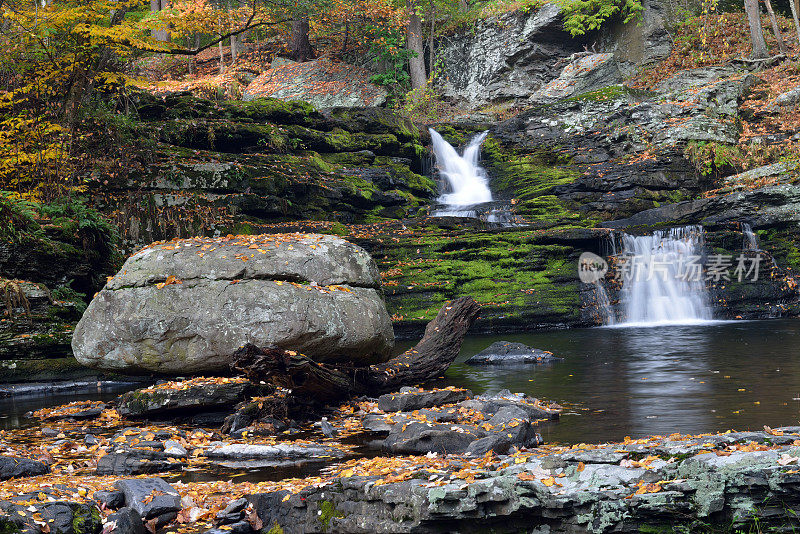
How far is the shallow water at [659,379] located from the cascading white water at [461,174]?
7.97 m

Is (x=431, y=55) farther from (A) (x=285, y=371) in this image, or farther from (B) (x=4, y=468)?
(B) (x=4, y=468)

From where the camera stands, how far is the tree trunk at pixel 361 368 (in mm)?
6184

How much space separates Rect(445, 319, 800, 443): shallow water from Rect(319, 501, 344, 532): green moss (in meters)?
2.66

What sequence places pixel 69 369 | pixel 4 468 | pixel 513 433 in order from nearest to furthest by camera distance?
1. pixel 4 468
2. pixel 513 433
3. pixel 69 369

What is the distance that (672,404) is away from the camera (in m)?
6.50

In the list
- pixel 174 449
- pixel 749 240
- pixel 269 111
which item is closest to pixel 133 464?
pixel 174 449

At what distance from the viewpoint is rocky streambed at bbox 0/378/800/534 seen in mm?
2854

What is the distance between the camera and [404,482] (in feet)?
10.8

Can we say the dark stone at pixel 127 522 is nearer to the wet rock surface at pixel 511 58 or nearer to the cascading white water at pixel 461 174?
the cascading white water at pixel 461 174

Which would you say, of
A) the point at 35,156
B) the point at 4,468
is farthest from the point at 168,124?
the point at 4,468

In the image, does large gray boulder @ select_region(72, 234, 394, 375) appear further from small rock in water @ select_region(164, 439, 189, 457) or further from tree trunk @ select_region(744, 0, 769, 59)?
tree trunk @ select_region(744, 0, 769, 59)

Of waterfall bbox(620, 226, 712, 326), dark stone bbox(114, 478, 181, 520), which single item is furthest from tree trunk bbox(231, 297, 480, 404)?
waterfall bbox(620, 226, 712, 326)

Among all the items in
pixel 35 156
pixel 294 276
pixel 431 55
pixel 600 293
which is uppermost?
pixel 431 55

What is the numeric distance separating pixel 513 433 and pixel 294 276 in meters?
3.45
